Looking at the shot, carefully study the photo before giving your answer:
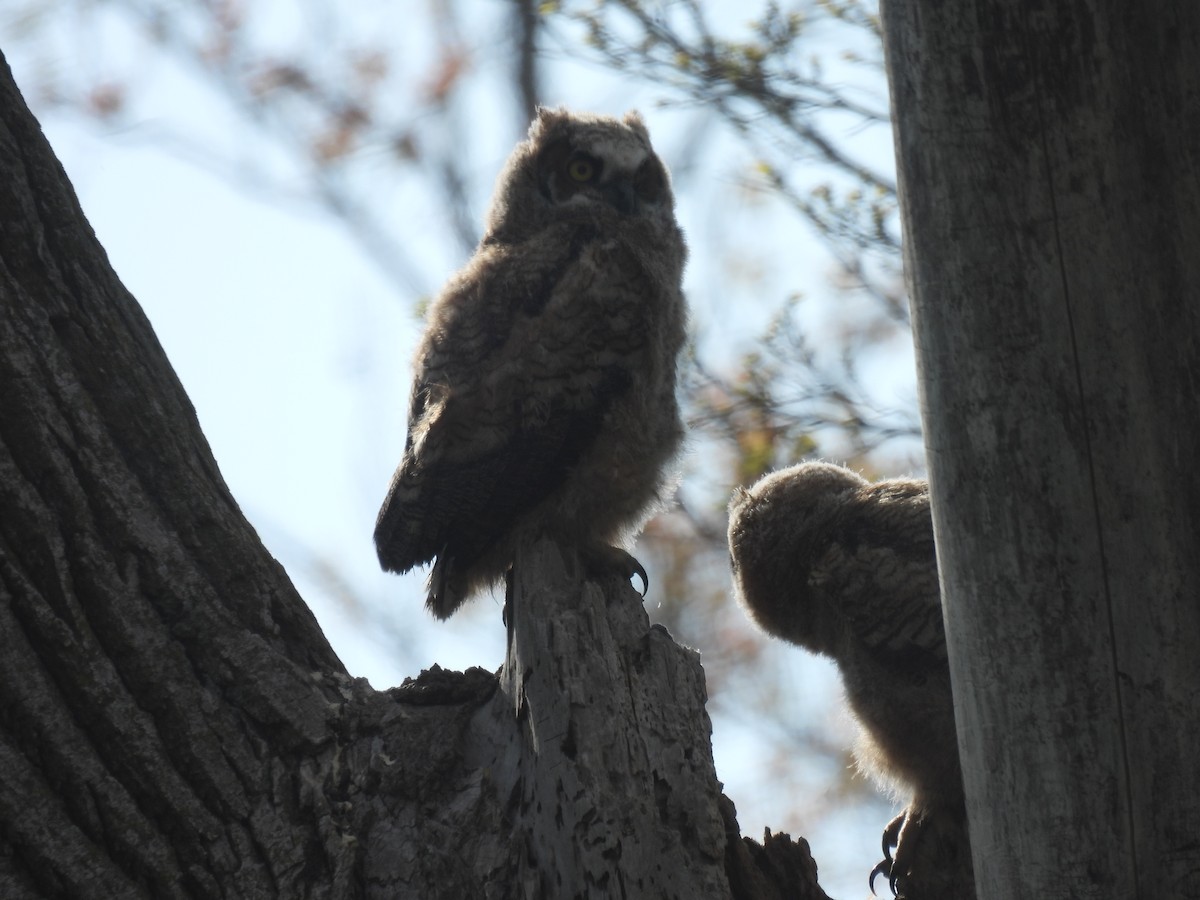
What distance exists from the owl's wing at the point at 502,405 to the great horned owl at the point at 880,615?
0.87 m

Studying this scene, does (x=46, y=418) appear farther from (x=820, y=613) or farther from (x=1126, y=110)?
(x=820, y=613)

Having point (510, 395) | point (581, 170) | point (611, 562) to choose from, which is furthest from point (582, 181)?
point (611, 562)

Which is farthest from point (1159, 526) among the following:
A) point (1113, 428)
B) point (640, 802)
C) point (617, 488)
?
point (617, 488)

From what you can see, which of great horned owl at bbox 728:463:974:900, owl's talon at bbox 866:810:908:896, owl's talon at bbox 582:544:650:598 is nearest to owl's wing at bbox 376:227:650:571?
owl's talon at bbox 582:544:650:598

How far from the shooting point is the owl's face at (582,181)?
172 inches

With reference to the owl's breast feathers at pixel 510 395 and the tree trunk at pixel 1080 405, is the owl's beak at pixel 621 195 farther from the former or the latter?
the tree trunk at pixel 1080 405

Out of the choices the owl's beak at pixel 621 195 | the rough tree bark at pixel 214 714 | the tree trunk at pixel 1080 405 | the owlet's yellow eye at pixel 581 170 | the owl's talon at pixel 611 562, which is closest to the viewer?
the tree trunk at pixel 1080 405

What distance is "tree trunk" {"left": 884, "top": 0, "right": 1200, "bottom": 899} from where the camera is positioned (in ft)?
7.07

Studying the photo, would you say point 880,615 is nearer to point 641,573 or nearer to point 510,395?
point 641,573

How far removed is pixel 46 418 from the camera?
2555mm

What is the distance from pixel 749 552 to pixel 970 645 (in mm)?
2108

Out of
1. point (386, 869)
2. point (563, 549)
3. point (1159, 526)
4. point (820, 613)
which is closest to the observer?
point (1159, 526)

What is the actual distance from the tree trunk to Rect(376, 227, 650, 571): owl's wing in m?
1.63

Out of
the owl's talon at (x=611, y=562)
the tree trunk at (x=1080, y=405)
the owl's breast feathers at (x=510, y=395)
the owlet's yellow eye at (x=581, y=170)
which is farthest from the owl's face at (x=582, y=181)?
the tree trunk at (x=1080, y=405)
